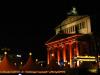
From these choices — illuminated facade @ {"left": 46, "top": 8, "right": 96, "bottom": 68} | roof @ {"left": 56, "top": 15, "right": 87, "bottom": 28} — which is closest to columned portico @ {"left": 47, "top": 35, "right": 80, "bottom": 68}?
illuminated facade @ {"left": 46, "top": 8, "right": 96, "bottom": 68}

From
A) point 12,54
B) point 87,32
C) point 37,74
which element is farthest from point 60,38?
point 37,74

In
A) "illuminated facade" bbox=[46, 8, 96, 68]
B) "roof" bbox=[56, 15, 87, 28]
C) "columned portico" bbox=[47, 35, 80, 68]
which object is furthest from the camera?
"roof" bbox=[56, 15, 87, 28]

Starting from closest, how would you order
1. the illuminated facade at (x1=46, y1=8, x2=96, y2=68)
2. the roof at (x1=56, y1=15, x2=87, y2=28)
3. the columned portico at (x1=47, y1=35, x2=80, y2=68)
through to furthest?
the illuminated facade at (x1=46, y1=8, x2=96, y2=68) < the columned portico at (x1=47, y1=35, x2=80, y2=68) < the roof at (x1=56, y1=15, x2=87, y2=28)

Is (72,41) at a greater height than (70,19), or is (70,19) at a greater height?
(70,19)

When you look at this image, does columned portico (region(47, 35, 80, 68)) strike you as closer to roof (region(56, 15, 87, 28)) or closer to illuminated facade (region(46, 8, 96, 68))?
illuminated facade (region(46, 8, 96, 68))

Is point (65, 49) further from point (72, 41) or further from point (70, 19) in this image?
point (70, 19)

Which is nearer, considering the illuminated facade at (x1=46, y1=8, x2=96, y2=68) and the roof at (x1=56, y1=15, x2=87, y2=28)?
the illuminated facade at (x1=46, y1=8, x2=96, y2=68)

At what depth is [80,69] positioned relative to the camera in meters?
49.6

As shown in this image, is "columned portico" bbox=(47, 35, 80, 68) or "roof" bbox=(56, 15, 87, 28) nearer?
"columned portico" bbox=(47, 35, 80, 68)

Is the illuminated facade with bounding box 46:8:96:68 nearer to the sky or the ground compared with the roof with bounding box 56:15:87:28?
nearer to the ground

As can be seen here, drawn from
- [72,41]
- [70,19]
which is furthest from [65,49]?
[70,19]

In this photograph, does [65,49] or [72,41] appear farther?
[65,49]

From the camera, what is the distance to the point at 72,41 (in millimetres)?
95312

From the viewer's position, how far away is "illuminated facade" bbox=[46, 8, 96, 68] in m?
92.6
